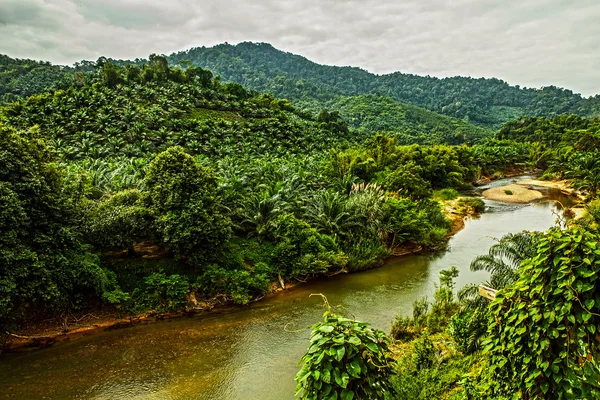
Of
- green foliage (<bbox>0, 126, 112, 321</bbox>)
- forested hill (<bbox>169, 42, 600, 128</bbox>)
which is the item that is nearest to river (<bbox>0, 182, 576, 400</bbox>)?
green foliage (<bbox>0, 126, 112, 321</bbox>)

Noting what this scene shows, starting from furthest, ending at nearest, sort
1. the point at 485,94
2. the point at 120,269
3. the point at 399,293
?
the point at 485,94
the point at 399,293
the point at 120,269

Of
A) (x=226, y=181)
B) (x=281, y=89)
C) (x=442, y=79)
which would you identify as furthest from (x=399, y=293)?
(x=442, y=79)

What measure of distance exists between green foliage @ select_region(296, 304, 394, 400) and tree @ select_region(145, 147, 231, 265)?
402 inches

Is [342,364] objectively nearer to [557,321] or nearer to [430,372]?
[557,321]

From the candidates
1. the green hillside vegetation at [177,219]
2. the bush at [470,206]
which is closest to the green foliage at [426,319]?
the green hillside vegetation at [177,219]

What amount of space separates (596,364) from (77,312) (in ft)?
47.7

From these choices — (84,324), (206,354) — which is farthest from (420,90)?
(84,324)

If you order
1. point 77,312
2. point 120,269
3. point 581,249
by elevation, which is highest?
point 581,249

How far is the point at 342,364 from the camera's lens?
14.7 feet

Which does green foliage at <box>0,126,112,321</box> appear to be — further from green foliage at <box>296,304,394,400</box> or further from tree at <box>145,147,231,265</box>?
green foliage at <box>296,304,394,400</box>

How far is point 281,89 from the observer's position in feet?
413

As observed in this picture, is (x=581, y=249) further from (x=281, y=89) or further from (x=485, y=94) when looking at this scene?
(x=485, y=94)

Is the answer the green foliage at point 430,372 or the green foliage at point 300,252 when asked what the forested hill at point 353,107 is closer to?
the green foliage at point 300,252

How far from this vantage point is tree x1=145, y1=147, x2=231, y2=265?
14.0m
